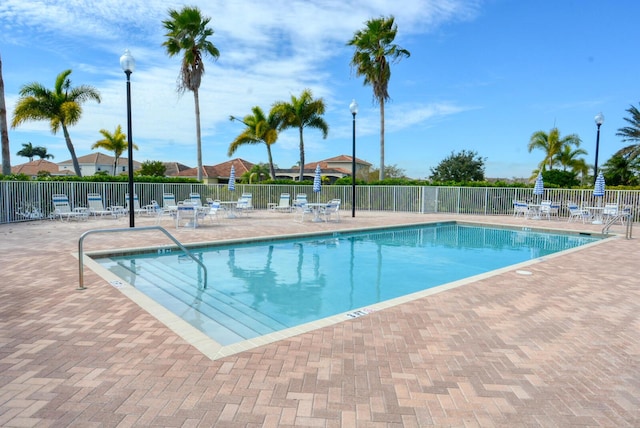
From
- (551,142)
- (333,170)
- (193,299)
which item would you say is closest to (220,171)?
(333,170)

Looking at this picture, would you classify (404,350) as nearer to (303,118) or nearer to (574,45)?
(574,45)

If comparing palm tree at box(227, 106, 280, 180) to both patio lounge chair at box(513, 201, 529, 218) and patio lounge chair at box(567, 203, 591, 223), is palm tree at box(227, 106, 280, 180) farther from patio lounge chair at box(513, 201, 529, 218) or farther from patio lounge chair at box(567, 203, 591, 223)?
patio lounge chair at box(567, 203, 591, 223)

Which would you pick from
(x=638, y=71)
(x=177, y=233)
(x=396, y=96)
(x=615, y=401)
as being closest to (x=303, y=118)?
(x=396, y=96)

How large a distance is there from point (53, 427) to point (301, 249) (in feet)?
27.7

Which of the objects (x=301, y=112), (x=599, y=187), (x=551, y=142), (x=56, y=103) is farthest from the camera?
(x=551, y=142)

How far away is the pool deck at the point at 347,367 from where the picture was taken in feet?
8.36

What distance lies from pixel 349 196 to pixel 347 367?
20049mm

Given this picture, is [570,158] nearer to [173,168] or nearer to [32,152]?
[173,168]

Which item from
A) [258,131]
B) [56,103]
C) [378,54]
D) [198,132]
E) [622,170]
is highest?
[378,54]

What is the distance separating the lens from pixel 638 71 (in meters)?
22.7

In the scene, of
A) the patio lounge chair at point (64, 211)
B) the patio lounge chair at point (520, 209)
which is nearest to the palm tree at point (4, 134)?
the patio lounge chair at point (64, 211)

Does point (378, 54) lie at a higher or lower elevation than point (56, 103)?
higher

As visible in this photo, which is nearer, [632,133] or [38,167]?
[632,133]

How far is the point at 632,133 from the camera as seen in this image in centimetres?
3164
